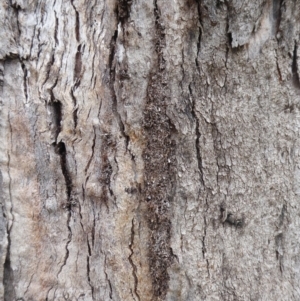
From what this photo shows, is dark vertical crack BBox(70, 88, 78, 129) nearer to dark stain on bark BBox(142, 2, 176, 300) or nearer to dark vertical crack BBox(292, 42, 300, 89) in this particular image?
dark stain on bark BBox(142, 2, 176, 300)

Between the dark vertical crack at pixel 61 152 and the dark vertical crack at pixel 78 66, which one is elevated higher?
the dark vertical crack at pixel 78 66

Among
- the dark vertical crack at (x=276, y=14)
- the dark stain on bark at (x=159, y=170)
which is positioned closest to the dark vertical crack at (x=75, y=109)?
the dark stain on bark at (x=159, y=170)

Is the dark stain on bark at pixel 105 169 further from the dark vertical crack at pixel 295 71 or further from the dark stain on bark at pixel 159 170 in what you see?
the dark vertical crack at pixel 295 71

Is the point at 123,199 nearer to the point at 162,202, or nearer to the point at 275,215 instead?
the point at 162,202

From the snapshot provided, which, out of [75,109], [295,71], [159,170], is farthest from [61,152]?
[295,71]

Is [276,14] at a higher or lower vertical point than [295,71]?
higher

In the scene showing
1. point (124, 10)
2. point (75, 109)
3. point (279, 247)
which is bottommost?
point (279, 247)

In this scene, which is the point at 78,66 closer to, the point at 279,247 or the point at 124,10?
the point at 124,10
